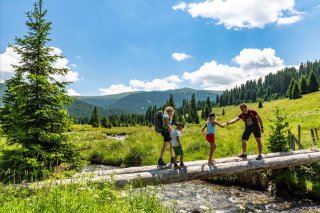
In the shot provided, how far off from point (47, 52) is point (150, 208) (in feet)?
28.0

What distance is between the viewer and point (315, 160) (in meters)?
13.7

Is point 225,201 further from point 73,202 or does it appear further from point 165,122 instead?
point 73,202

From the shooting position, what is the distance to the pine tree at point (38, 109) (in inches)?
442

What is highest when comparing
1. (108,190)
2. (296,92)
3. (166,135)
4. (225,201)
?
(296,92)

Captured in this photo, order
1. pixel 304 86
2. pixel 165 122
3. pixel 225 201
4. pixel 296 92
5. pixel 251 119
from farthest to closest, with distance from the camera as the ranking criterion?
pixel 304 86
pixel 296 92
pixel 251 119
pixel 225 201
pixel 165 122

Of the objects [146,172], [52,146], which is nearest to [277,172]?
[146,172]

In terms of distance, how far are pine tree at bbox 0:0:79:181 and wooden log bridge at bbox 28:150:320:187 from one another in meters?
2.62

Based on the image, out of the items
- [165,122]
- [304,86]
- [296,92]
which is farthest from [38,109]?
[304,86]

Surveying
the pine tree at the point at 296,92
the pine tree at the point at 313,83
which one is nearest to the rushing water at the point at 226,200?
the pine tree at the point at 296,92

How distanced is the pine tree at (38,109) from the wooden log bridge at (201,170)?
2.62 metres

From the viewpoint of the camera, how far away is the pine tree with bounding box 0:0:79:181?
11.2 m

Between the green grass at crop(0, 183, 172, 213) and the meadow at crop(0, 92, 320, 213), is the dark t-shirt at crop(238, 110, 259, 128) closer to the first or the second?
the meadow at crop(0, 92, 320, 213)

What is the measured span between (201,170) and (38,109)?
7.08 metres

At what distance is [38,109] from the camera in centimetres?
1178
